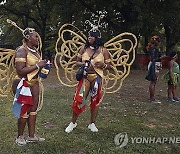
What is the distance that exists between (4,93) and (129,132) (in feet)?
7.30

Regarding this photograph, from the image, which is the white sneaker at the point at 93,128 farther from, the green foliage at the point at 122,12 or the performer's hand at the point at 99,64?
the green foliage at the point at 122,12

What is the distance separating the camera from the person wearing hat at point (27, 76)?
481 centimetres

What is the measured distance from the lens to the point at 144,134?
19.1 feet

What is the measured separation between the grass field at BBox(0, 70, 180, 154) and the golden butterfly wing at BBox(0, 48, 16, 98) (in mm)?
806

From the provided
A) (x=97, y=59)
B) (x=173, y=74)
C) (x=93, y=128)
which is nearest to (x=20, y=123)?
(x=93, y=128)

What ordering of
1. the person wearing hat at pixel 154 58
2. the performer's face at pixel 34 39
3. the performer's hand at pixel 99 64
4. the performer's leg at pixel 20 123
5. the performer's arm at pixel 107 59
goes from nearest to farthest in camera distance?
the performer's face at pixel 34 39 < the performer's leg at pixel 20 123 < the performer's hand at pixel 99 64 < the performer's arm at pixel 107 59 < the person wearing hat at pixel 154 58

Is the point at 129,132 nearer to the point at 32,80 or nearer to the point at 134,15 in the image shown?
the point at 32,80

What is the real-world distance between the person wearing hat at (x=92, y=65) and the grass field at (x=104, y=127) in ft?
1.43

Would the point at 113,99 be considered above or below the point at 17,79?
below

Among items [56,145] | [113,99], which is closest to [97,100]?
[56,145]

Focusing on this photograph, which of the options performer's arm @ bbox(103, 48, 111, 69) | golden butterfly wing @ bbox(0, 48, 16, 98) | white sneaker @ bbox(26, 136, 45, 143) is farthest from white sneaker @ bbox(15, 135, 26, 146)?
performer's arm @ bbox(103, 48, 111, 69)

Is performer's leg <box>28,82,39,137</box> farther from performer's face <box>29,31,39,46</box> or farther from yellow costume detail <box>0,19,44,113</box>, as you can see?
performer's face <box>29,31,39,46</box>

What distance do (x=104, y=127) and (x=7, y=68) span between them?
7.01 ft

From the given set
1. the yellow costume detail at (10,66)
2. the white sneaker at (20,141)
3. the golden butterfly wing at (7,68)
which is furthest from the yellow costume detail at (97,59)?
the white sneaker at (20,141)
